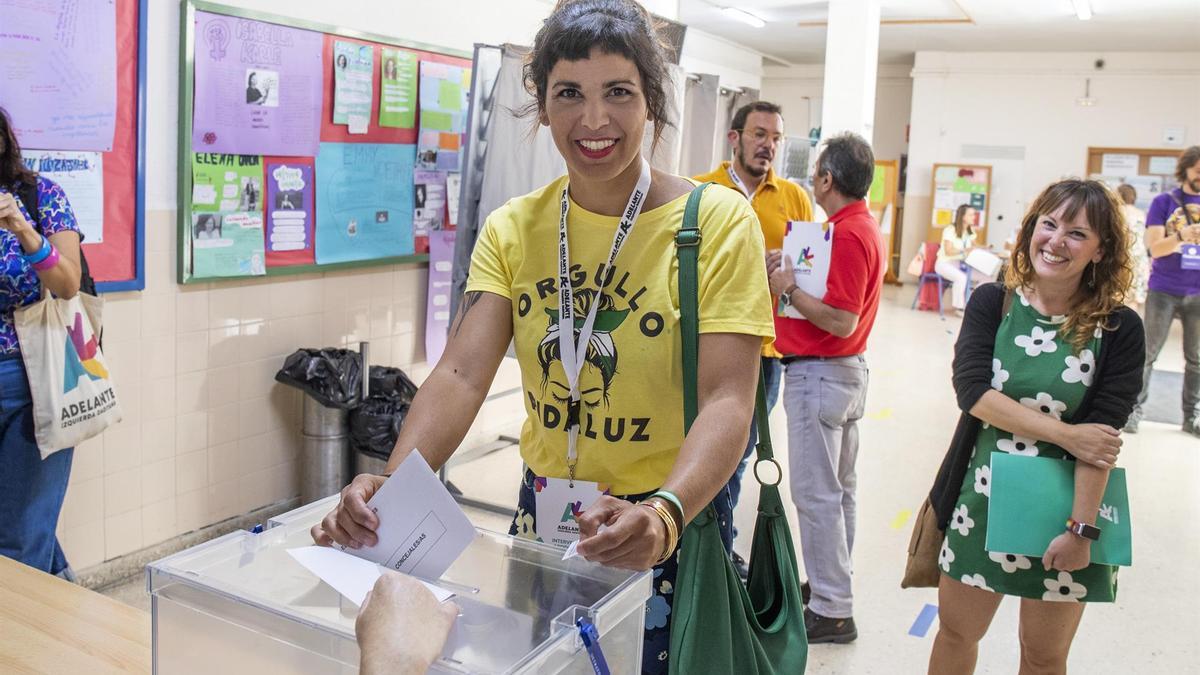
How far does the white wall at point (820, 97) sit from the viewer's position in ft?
53.5

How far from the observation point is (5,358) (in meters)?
2.86

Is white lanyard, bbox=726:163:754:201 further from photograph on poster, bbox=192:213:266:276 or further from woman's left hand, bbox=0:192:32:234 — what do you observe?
woman's left hand, bbox=0:192:32:234

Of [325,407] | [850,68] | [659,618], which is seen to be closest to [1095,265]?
[659,618]

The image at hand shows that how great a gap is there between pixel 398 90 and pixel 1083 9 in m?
9.11

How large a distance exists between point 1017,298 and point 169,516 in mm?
3144

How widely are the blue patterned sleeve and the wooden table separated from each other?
1399 mm

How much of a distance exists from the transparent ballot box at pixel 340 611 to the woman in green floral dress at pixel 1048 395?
136cm

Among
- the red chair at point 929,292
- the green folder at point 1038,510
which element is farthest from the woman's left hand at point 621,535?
the red chair at point 929,292

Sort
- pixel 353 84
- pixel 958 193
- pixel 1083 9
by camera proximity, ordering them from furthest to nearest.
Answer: pixel 958 193
pixel 1083 9
pixel 353 84

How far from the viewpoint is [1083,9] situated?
1091cm

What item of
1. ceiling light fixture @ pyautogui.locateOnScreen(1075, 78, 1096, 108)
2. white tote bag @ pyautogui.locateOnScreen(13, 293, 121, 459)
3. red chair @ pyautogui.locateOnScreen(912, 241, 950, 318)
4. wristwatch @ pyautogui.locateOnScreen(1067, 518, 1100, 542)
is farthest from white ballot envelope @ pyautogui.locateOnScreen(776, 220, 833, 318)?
ceiling light fixture @ pyautogui.locateOnScreen(1075, 78, 1096, 108)

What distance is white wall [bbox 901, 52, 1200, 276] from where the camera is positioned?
1391cm

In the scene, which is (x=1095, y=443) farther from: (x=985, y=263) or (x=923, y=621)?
(x=985, y=263)

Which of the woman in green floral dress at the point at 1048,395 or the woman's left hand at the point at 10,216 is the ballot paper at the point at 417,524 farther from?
the woman's left hand at the point at 10,216
